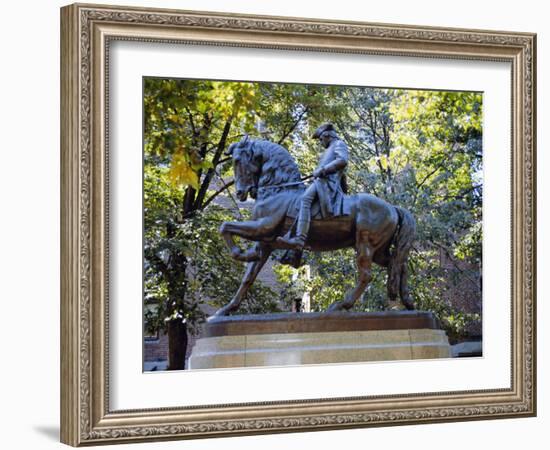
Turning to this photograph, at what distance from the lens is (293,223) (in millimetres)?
11578

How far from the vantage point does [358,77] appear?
1112cm

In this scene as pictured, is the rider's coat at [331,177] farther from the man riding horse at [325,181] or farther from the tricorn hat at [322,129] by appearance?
the tricorn hat at [322,129]

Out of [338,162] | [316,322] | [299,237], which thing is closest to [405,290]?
[316,322]

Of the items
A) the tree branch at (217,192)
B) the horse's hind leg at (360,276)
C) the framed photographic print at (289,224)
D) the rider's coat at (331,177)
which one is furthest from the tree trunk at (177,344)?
the rider's coat at (331,177)

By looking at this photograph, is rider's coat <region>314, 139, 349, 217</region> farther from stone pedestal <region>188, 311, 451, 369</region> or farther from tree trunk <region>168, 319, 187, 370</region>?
tree trunk <region>168, 319, 187, 370</region>

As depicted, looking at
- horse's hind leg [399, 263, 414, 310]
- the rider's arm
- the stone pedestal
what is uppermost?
the rider's arm

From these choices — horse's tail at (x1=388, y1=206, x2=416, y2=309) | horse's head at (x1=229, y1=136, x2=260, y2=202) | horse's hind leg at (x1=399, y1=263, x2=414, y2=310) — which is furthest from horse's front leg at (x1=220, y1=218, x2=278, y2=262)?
horse's hind leg at (x1=399, y1=263, x2=414, y2=310)

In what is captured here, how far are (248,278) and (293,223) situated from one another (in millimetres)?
617

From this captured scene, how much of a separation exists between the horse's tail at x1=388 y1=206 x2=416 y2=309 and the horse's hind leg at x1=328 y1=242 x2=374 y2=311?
0.20m

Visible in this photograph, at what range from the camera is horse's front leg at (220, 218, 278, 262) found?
11.4 meters

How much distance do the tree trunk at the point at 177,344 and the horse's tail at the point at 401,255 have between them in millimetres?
1953

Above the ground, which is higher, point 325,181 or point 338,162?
point 338,162

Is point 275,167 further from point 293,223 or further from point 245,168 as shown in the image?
point 293,223

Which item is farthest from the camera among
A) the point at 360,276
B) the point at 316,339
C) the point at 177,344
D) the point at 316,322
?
the point at 360,276
